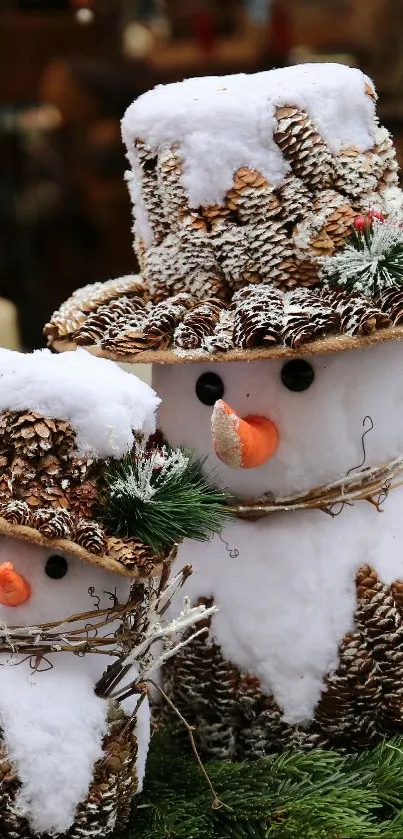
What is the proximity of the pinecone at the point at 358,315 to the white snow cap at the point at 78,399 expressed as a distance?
0.19 meters

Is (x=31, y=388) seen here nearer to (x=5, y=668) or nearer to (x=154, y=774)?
(x=5, y=668)

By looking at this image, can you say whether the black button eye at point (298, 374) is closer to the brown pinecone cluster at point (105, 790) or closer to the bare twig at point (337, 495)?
the bare twig at point (337, 495)

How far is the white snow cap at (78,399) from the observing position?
0.84 meters

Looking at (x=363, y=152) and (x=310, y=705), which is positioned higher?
(x=363, y=152)

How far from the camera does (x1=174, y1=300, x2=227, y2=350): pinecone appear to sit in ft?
3.07

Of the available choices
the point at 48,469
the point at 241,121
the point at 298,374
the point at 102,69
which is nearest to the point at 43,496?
the point at 48,469

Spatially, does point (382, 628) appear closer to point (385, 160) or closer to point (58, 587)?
point (58, 587)

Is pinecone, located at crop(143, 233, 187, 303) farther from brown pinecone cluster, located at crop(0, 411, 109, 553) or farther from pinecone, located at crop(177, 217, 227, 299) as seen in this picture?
brown pinecone cluster, located at crop(0, 411, 109, 553)

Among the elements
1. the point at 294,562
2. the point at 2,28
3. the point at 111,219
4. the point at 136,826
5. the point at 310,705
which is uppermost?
the point at 2,28

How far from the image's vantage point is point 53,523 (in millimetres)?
809

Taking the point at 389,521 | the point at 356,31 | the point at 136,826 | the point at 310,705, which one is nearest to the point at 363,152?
the point at 389,521

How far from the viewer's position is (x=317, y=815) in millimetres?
926

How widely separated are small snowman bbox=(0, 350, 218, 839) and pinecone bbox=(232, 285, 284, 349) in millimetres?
102

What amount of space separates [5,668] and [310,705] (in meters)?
0.31
